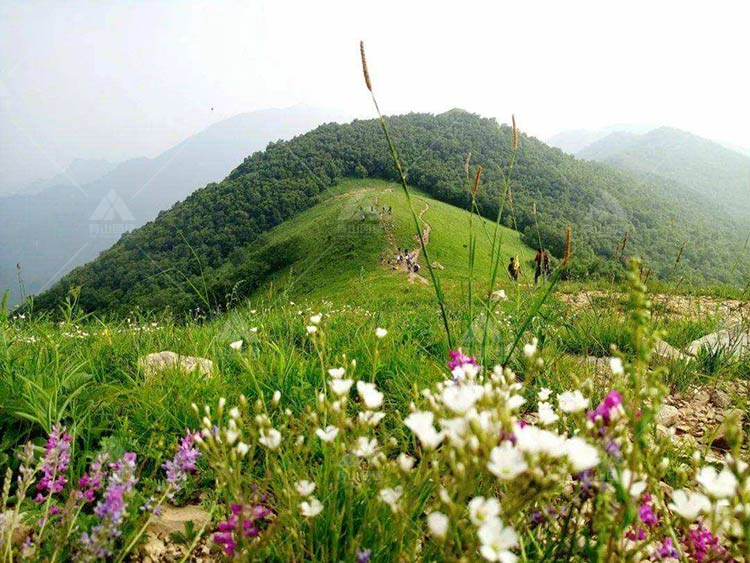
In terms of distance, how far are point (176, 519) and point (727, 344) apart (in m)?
5.43

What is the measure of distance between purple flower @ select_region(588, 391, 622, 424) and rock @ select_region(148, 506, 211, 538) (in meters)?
1.83

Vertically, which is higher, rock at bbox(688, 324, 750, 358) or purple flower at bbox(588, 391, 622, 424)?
purple flower at bbox(588, 391, 622, 424)

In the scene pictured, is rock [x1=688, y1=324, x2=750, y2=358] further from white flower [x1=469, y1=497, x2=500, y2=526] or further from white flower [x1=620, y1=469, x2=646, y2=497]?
white flower [x1=469, y1=497, x2=500, y2=526]

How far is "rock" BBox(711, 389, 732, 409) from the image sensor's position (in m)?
3.94

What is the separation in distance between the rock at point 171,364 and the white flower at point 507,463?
111 inches

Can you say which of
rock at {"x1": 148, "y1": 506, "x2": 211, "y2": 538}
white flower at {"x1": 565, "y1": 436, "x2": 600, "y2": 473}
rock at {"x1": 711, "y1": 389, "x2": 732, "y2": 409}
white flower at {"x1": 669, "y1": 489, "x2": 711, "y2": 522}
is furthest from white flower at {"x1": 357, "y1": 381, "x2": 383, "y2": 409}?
rock at {"x1": 711, "y1": 389, "x2": 732, "y2": 409}

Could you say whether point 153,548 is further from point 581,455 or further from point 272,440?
point 581,455

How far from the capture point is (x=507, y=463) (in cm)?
95

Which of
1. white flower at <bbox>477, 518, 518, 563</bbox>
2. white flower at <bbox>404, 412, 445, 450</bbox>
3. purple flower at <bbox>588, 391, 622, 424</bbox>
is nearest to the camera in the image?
white flower at <bbox>477, 518, 518, 563</bbox>

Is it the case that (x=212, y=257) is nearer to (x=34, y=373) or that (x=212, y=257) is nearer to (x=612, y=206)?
(x=612, y=206)

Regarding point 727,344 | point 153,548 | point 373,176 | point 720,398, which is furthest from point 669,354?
point 373,176

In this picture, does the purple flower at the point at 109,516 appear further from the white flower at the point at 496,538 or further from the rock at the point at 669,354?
the rock at the point at 669,354

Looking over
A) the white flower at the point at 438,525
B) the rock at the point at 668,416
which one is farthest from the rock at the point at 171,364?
the rock at the point at 668,416

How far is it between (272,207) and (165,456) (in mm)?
116027
